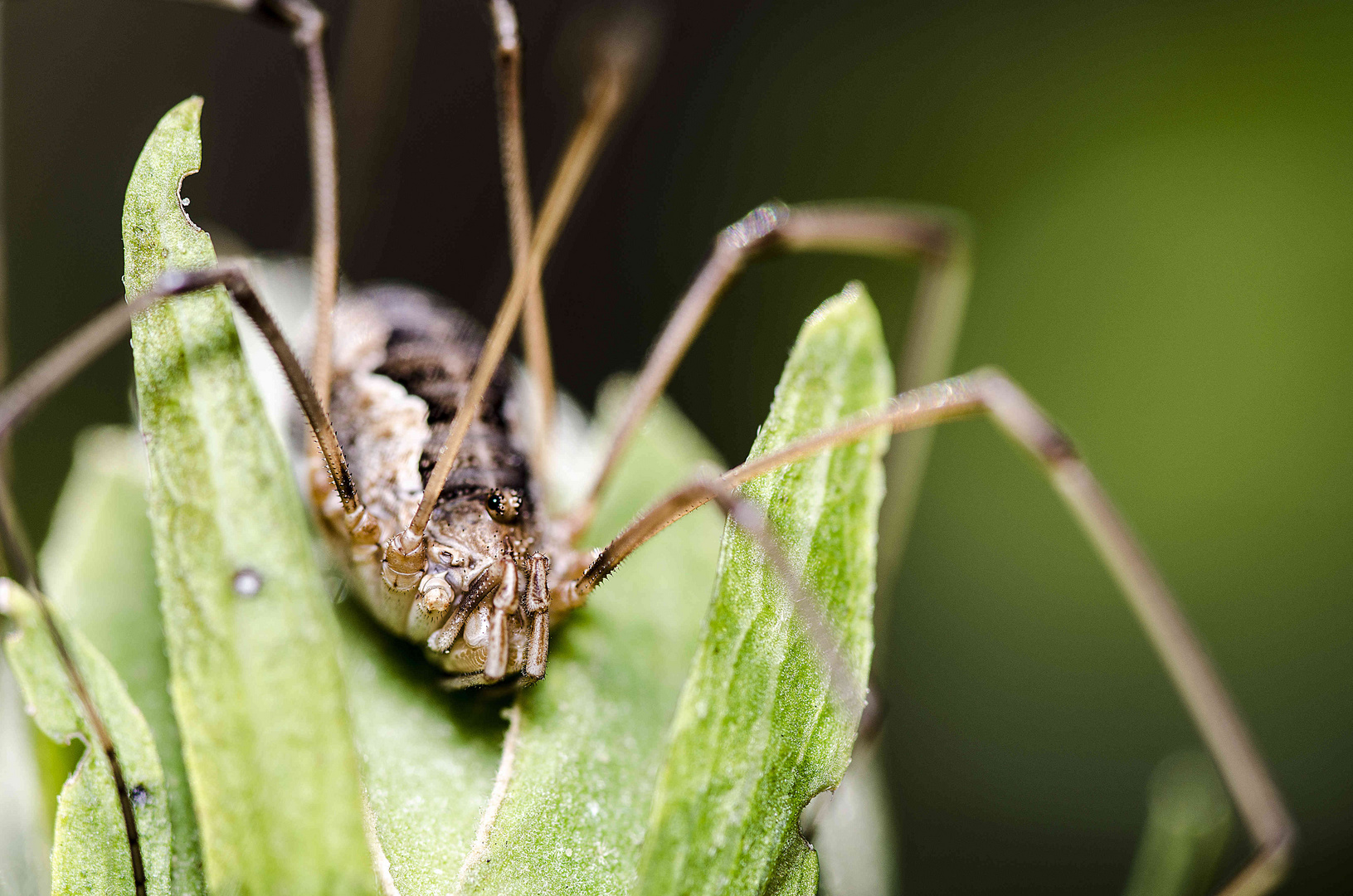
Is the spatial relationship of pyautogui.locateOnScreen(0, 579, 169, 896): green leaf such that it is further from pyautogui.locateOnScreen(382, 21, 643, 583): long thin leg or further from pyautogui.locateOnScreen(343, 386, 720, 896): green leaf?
pyautogui.locateOnScreen(382, 21, 643, 583): long thin leg

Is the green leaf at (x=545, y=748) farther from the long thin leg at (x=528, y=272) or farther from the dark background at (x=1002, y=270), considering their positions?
the dark background at (x=1002, y=270)

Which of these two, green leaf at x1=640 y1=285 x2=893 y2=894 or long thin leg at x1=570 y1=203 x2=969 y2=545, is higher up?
long thin leg at x1=570 y1=203 x2=969 y2=545

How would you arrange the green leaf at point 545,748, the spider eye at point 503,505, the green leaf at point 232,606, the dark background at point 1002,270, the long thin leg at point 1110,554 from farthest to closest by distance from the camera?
the dark background at point 1002,270, the spider eye at point 503,505, the long thin leg at point 1110,554, the green leaf at point 545,748, the green leaf at point 232,606

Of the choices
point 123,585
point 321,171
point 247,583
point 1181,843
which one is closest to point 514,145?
point 321,171

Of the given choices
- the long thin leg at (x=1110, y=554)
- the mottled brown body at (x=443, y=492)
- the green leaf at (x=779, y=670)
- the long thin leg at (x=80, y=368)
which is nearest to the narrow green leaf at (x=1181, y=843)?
the long thin leg at (x=1110, y=554)

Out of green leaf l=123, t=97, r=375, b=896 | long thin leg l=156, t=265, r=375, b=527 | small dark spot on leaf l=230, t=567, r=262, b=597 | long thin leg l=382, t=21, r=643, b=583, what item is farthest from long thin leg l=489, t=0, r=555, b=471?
small dark spot on leaf l=230, t=567, r=262, b=597

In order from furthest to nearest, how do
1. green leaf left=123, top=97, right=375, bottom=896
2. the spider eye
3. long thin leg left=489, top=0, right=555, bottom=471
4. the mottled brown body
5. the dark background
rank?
the dark background < long thin leg left=489, top=0, right=555, bottom=471 < the spider eye < the mottled brown body < green leaf left=123, top=97, right=375, bottom=896
